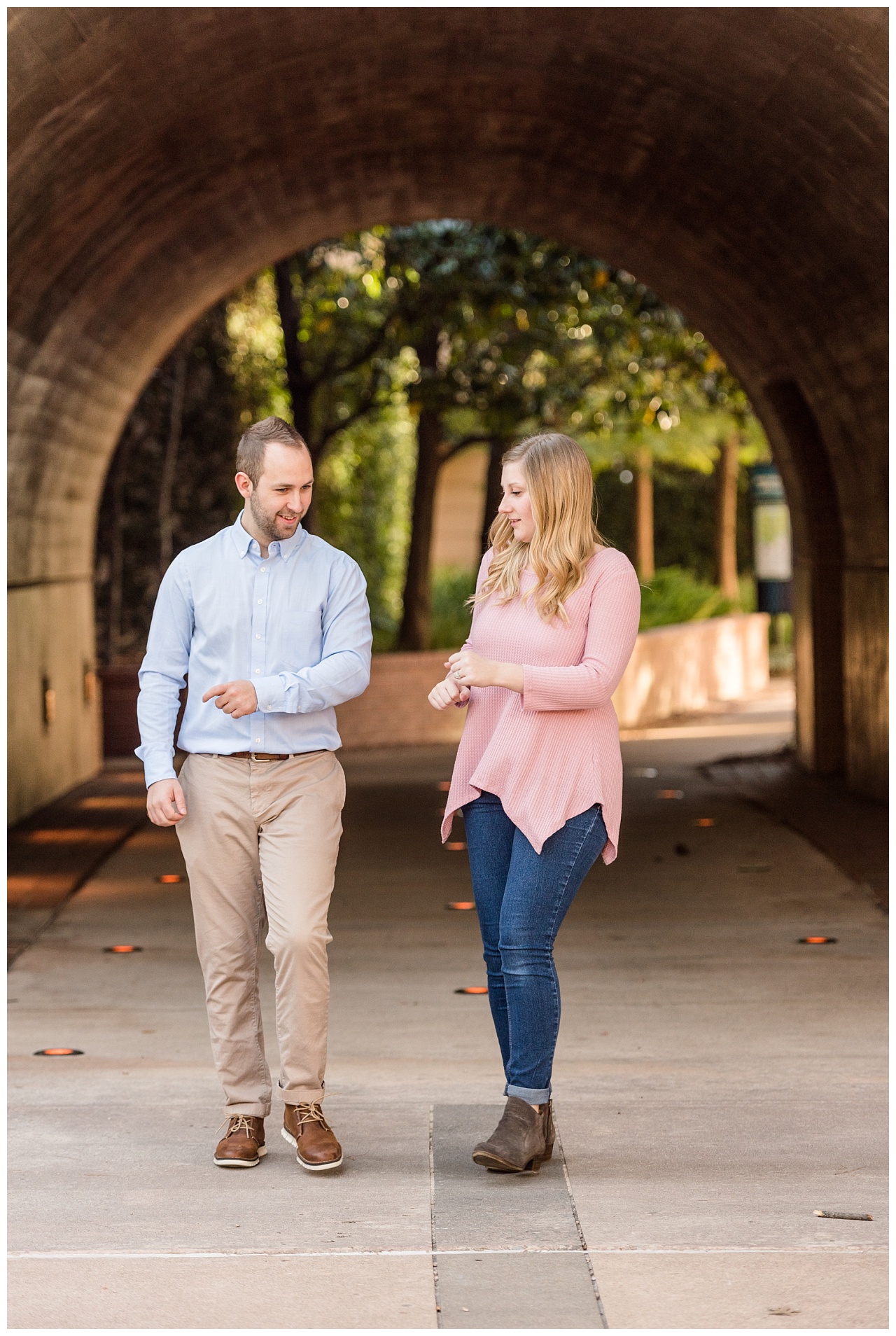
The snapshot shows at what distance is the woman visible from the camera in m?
4.35

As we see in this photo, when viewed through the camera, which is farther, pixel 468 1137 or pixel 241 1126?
pixel 468 1137

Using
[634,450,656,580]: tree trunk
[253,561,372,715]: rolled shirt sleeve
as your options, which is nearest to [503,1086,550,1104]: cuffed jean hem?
[253,561,372,715]: rolled shirt sleeve

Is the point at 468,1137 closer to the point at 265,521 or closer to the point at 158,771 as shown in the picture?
the point at 158,771

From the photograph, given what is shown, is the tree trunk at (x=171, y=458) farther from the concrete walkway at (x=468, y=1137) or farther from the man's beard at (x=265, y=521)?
the man's beard at (x=265, y=521)

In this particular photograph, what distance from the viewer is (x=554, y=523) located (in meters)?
4.42

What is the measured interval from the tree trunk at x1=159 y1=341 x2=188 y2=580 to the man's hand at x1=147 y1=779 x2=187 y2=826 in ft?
45.0

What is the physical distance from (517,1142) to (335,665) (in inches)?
51.9

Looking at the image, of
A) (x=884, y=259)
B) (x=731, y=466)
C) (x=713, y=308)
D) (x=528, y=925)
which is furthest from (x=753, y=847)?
(x=731, y=466)

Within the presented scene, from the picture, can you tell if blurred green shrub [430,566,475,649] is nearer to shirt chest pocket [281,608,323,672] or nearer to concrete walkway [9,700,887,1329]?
concrete walkway [9,700,887,1329]

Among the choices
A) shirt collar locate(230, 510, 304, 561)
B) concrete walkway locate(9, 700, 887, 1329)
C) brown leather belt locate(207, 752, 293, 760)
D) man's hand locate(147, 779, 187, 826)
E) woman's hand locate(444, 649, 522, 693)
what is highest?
shirt collar locate(230, 510, 304, 561)

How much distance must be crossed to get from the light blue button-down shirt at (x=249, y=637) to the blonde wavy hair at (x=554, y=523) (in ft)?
1.53

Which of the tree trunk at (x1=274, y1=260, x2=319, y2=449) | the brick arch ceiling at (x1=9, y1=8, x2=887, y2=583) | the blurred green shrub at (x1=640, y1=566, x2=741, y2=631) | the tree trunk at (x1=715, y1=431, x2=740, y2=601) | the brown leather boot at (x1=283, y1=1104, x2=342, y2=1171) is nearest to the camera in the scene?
the brown leather boot at (x1=283, y1=1104, x2=342, y2=1171)

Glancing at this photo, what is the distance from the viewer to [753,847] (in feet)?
33.4

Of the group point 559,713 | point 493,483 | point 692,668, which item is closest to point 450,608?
point 493,483
